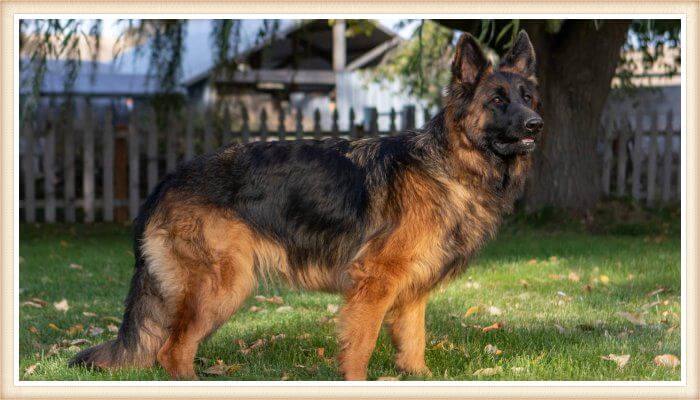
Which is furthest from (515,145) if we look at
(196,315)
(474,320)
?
(474,320)

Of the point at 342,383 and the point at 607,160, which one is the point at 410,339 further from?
the point at 607,160

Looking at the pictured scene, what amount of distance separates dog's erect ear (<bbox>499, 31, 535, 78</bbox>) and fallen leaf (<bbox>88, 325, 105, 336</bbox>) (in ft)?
12.8

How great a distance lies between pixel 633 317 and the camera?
267 inches

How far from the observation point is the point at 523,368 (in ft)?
17.2

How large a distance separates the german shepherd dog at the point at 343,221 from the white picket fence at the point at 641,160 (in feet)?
35.6

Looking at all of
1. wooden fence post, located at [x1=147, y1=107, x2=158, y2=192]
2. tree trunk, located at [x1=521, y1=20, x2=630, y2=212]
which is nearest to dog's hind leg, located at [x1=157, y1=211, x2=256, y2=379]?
tree trunk, located at [x1=521, y1=20, x2=630, y2=212]

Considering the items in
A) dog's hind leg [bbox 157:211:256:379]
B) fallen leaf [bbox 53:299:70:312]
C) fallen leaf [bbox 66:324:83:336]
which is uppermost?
dog's hind leg [bbox 157:211:256:379]

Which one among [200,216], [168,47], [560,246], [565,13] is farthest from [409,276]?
[168,47]

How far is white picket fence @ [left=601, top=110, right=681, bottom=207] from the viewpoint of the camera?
15.3 m

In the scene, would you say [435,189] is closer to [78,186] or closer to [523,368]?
[523,368]

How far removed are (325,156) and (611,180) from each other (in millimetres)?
11966

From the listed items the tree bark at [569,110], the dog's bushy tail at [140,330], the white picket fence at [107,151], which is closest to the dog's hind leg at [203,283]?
Answer: the dog's bushy tail at [140,330]

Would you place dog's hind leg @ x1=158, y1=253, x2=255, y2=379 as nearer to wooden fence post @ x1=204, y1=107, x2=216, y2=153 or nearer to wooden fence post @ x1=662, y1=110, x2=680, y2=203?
wooden fence post @ x1=204, y1=107, x2=216, y2=153

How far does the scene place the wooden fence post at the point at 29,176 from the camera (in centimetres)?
1373
